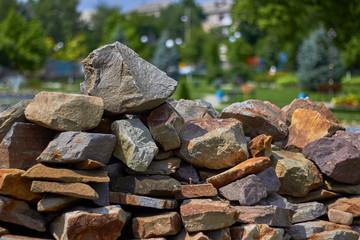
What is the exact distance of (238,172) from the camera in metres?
3.66

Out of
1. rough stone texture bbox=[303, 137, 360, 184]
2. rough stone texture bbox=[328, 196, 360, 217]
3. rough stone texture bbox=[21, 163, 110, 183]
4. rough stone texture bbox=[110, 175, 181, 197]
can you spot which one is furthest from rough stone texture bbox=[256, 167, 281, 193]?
rough stone texture bbox=[21, 163, 110, 183]

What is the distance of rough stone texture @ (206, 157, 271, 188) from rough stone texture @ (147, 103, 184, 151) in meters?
0.47

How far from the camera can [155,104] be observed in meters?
3.74

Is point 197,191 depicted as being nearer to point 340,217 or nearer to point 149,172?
point 149,172

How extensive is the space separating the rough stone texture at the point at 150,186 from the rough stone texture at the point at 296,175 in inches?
45.7

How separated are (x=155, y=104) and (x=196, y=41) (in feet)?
227

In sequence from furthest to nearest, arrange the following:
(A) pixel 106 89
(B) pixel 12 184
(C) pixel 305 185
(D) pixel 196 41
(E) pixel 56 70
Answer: (D) pixel 196 41 → (E) pixel 56 70 → (C) pixel 305 185 → (A) pixel 106 89 → (B) pixel 12 184

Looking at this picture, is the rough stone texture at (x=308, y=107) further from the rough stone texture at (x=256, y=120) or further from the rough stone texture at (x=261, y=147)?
the rough stone texture at (x=261, y=147)

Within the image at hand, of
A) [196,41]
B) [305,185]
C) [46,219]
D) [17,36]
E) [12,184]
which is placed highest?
[12,184]

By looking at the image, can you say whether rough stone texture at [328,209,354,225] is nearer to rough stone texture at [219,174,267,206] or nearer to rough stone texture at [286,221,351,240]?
rough stone texture at [286,221,351,240]

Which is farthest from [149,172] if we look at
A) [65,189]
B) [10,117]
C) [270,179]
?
[10,117]

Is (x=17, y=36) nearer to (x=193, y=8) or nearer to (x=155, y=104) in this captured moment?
(x=155, y=104)

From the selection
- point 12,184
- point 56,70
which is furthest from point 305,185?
point 56,70

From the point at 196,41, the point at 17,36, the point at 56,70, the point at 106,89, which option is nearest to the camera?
the point at 106,89
